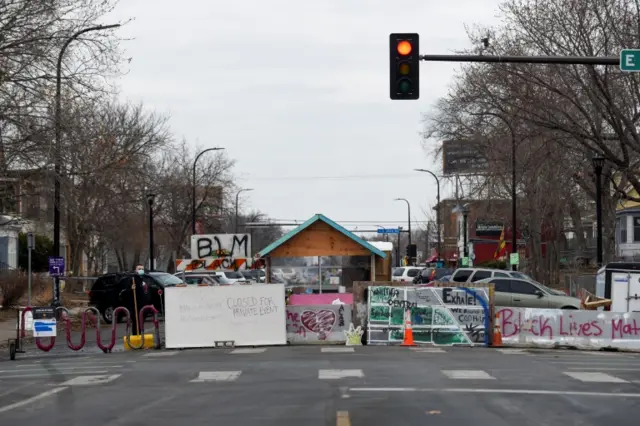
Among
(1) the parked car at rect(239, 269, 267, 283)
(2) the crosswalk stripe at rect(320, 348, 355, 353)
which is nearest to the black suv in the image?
(2) the crosswalk stripe at rect(320, 348, 355, 353)

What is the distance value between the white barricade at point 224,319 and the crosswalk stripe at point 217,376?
6.57 m

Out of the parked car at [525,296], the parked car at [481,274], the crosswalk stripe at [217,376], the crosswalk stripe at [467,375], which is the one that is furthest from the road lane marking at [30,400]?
the parked car at [481,274]

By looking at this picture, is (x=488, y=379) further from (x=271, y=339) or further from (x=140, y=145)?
(x=140, y=145)

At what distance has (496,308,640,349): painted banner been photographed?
77.7 feet

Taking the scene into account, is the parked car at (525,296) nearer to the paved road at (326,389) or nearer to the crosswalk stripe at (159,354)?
the paved road at (326,389)

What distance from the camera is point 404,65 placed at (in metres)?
17.5

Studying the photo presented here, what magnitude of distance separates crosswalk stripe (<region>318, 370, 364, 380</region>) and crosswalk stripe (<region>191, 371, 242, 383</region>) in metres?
1.45

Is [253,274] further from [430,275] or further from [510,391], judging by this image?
[510,391]

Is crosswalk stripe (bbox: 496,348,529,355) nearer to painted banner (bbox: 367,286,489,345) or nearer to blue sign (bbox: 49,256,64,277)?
painted banner (bbox: 367,286,489,345)

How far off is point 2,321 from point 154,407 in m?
23.7

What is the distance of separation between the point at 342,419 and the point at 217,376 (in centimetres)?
555

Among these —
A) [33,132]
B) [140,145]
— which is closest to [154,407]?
[33,132]

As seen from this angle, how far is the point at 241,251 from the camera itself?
123 ft

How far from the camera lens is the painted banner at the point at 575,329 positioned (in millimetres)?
23672
